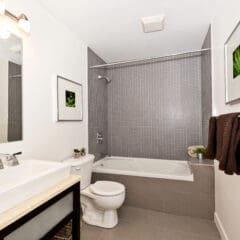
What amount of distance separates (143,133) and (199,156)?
3.53 ft

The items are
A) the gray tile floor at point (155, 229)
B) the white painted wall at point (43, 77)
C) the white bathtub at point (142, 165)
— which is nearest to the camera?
the white painted wall at point (43, 77)

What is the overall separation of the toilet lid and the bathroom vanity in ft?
2.14

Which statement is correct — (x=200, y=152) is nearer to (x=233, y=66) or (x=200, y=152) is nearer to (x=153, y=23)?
(x=233, y=66)

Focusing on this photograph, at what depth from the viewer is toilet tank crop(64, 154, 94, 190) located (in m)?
1.94

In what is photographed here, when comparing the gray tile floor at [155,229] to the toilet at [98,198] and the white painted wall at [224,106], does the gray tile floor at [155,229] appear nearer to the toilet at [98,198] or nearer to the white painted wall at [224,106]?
the toilet at [98,198]

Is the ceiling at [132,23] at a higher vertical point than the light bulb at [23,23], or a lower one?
higher

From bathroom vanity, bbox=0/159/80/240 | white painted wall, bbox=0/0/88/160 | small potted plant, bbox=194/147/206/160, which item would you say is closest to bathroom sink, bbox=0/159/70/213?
bathroom vanity, bbox=0/159/80/240

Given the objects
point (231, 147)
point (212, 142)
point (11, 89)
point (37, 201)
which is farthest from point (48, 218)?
point (212, 142)

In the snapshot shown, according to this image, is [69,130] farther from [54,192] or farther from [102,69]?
[102,69]

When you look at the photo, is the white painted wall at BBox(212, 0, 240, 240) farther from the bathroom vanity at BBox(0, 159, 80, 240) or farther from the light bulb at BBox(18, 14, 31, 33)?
the light bulb at BBox(18, 14, 31, 33)

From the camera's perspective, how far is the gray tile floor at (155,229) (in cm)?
189

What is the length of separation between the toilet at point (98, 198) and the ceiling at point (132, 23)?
159cm

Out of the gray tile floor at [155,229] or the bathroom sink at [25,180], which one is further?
the gray tile floor at [155,229]

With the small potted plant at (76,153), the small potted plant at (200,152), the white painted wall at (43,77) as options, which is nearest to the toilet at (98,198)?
the small potted plant at (76,153)
